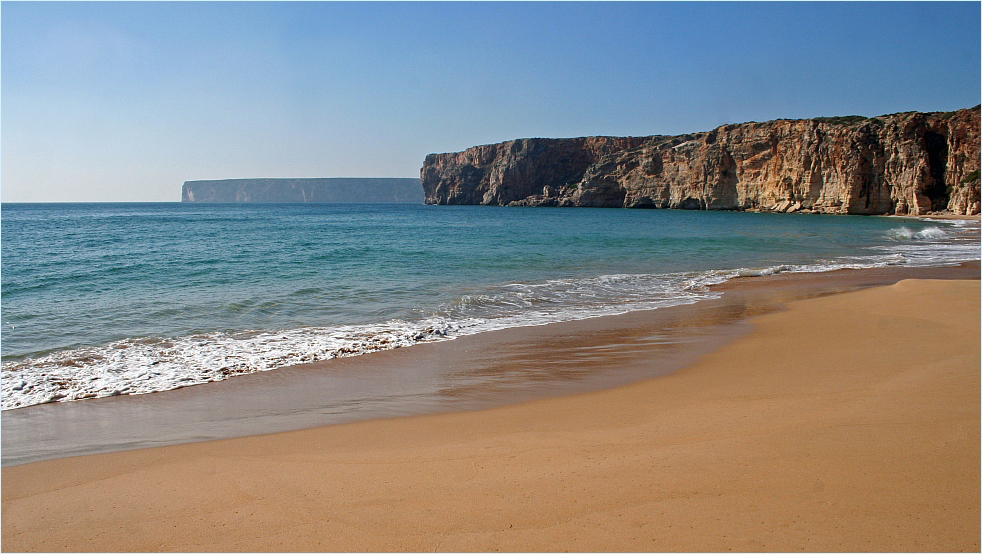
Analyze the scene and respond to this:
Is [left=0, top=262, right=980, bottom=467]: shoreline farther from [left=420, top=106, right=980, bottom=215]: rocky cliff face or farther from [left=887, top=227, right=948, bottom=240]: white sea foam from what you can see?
[left=420, top=106, right=980, bottom=215]: rocky cliff face

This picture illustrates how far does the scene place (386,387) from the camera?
6.02 m

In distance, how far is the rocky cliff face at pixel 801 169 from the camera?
175 feet

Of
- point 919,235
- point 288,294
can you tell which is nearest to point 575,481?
point 288,294

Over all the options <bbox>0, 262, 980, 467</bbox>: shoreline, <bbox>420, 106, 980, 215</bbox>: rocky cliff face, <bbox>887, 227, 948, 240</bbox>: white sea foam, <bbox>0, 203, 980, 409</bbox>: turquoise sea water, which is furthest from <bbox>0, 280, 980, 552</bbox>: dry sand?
<bbox>420, 106, 980, 215</bbox>: rocky cliff face

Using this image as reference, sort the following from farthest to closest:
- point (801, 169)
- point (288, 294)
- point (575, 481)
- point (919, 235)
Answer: point (801, 169)
point (919, 235)
point (288, 294)
point (575, 481)

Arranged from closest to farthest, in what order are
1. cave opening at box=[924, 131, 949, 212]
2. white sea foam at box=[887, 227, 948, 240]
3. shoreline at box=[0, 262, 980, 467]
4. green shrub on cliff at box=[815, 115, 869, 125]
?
shoreline at box=[0, 262, 980, 467]
white sea foam at box=[887, 227, 948, 240]
cave opening at box=[924, 131, 949, 212]
green shrub on cliff at box=[815, 115, 869, 125]

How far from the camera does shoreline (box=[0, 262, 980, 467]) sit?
15.7ft

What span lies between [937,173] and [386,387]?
66554 mm

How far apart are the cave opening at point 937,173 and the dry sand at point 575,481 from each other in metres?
63.1

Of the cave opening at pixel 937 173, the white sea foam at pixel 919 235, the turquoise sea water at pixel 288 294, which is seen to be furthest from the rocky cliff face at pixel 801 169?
the turquoise sea water at pixel 288 294

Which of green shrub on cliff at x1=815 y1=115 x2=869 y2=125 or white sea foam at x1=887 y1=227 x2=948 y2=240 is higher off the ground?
green shrub on cliff at x1=815 y1=115 x2=869 y2=125

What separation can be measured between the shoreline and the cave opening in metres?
59.8

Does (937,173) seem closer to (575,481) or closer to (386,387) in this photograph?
(386,387)

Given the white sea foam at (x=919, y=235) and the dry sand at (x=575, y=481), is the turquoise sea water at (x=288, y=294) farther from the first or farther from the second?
the white sea foam at (x=919, y=235)
